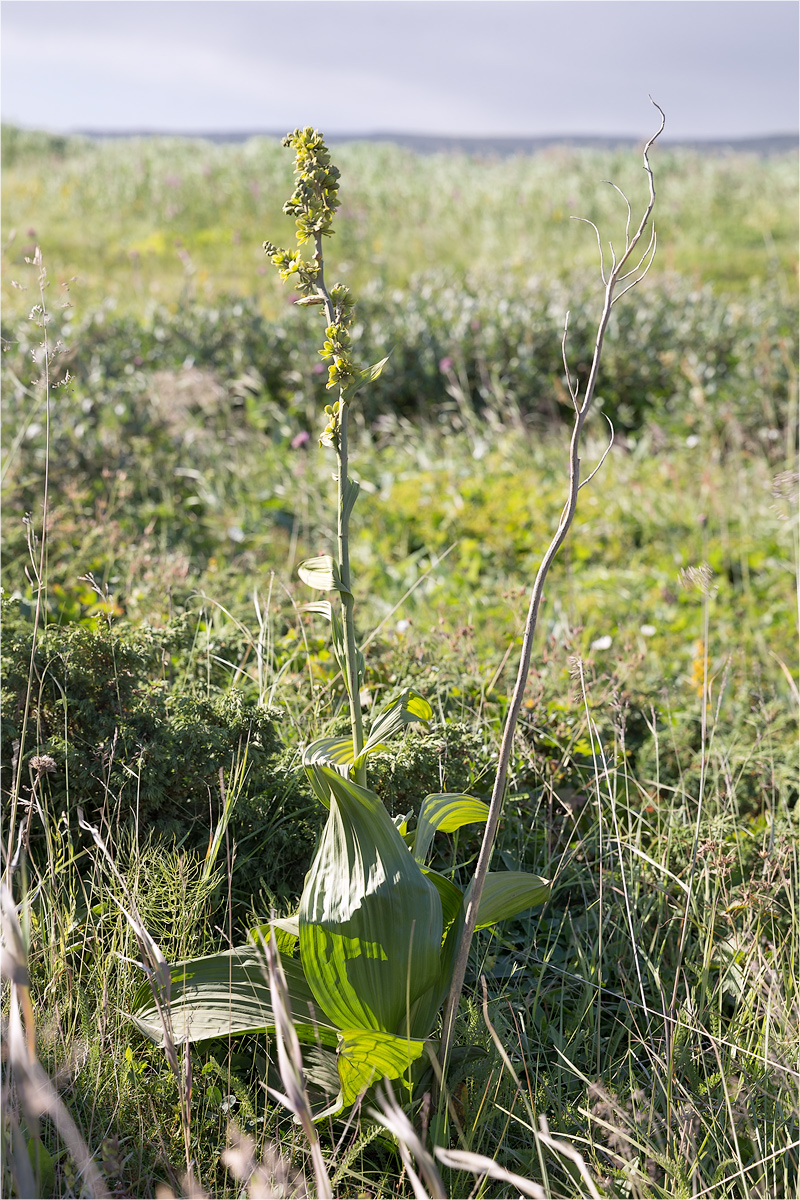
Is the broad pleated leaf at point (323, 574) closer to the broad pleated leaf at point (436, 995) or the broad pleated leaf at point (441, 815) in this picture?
the broad pleated leaf at point (441, 815)

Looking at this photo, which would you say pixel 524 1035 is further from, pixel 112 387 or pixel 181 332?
pixel 181 332

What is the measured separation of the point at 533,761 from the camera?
220cm

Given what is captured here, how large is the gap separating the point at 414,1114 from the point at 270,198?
44.2ft

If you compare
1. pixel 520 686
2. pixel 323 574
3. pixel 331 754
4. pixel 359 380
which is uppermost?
pixel 359 380

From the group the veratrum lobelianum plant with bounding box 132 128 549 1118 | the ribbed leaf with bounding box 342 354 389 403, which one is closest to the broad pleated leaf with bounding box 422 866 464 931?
the veratrum lobelianum plant with bounding box 132 128 549 1118

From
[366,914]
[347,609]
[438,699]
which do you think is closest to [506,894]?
[366,914]

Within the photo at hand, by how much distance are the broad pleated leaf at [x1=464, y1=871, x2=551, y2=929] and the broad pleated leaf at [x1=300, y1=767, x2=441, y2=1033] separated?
6.4 inches

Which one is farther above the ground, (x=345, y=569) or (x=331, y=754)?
(x=345, y=569)

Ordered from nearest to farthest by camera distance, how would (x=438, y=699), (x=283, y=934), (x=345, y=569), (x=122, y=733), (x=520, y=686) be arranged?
1. (x=520, y=686)
2. (x=345, y=569)
3. (x=283, y=934)
4. (x=122, y=733)
5. (x=438, y=699)

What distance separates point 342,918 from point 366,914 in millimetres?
39

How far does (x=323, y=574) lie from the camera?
1.36m

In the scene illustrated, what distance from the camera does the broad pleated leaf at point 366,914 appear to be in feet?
4.27

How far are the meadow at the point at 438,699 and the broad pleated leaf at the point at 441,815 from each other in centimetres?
30

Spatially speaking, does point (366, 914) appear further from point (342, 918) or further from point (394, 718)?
point (394, 718)
